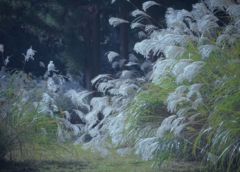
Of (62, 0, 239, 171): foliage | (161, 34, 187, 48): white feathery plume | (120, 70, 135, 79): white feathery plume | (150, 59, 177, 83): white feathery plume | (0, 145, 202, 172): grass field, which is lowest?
(0, 145, 202, 172): grass field

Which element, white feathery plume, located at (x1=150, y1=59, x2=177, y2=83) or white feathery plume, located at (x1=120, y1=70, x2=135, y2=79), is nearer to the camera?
white feathery plume, located at (x1=150, y1=59, x2=177, y2=83)

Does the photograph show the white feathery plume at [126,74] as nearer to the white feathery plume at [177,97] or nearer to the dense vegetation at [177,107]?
the dense vegetation at [177,107]

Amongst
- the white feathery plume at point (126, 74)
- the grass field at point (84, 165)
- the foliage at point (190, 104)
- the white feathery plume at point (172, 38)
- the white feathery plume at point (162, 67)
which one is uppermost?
the white feathery plume at point (172, 38)

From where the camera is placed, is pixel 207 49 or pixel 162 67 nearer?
pixel 207 49

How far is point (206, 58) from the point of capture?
571 cm

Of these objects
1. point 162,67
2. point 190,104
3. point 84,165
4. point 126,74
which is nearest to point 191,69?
point 190,104

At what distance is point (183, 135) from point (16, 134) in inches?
94.9

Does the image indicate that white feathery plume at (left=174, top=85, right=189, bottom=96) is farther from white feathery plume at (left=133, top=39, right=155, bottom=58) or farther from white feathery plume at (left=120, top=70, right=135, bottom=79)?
white feathery plume at (left=120, top=70, right=135, bottom=79)

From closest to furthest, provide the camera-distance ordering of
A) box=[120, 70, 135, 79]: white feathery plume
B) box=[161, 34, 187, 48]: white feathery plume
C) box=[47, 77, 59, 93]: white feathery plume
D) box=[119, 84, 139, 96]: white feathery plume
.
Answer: box=[161, 34, 187, 48]: white feathery plume < box=[119, 84, 139, 96]: white feathery plume < box=[47, 77, 59, 93]: white feathery plume < box=[120, 70, 135, 79]: white feathery plume

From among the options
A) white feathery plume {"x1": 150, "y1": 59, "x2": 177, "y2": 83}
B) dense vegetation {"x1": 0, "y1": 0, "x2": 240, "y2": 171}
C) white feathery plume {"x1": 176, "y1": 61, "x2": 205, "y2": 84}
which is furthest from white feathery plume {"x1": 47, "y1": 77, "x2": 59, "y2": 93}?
white feathery plume {"x1": 176, "y1": 61, "x2": 205, "y2": 84}

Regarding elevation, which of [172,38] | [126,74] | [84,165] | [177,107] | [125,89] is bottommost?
[84,165]

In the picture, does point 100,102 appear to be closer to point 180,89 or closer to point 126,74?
point 126,74

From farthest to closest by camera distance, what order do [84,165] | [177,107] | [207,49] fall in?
[84,165], [177,107], [207,49]

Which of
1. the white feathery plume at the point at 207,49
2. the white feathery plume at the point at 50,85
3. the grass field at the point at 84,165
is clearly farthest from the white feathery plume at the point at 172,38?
the white feathery plume at the point at 50,85
